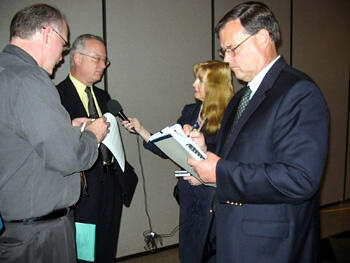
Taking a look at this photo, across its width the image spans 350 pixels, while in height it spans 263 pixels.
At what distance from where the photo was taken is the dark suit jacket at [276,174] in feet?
3.43

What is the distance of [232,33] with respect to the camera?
→ 1.32m

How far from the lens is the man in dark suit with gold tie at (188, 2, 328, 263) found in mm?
1052

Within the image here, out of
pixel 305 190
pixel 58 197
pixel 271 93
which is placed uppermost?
pixel 271 93

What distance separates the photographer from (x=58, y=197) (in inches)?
54.1

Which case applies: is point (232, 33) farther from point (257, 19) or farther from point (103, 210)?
point (103, 210)

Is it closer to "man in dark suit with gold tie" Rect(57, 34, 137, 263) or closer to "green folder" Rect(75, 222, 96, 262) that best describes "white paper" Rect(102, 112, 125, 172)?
"man in dark suit with gold tie" Rect(57, 34, 137, 263)

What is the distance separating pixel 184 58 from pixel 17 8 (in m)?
1.67

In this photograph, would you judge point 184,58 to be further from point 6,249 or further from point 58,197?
point 6,249

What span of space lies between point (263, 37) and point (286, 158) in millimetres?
563

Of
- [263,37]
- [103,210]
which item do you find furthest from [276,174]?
[103,210]

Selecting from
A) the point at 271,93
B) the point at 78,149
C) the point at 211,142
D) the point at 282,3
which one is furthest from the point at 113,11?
the point at 282,3

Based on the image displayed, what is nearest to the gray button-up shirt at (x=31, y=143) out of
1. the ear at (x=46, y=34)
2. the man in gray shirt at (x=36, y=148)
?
the man in gray shirt at (x=36, y=148)

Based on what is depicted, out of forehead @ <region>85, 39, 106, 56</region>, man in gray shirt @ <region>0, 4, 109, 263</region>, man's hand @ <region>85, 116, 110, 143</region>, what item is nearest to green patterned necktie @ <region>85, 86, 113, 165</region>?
forehead @ <region>85, 39, 106, 56</region>

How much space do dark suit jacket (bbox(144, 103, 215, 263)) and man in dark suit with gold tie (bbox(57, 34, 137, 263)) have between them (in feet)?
1.99
